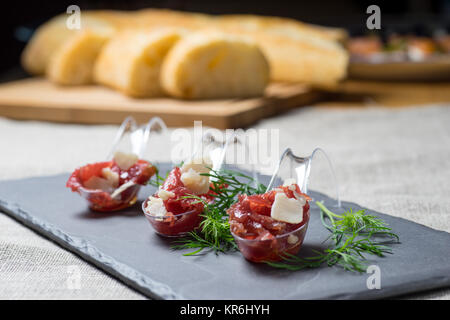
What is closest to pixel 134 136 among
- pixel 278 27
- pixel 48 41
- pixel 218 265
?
pixel 218 265

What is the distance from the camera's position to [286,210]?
106 centimetres

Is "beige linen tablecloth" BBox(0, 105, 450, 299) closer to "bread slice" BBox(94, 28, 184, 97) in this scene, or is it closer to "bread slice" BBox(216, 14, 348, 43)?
"bread slice" BBox(94, 28, 184, 97)

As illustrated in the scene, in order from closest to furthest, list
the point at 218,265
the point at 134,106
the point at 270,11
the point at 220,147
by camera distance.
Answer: the point at 218,265 < the point at 220,147 < the point at 134,106 < the point at 270,11

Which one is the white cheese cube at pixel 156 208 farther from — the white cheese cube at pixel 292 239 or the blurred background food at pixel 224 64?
the blurred background food at pixel 224 64

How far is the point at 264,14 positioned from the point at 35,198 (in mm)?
4036

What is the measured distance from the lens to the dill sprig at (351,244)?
1031 millimetres

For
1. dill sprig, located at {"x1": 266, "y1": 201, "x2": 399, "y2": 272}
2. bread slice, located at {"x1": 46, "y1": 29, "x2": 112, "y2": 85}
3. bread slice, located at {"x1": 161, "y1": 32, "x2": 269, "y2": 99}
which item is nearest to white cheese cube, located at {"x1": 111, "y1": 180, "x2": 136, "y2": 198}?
dill sprig, located at {"x1": 266, "y1": 201, "x2": 399, "y2": 272}

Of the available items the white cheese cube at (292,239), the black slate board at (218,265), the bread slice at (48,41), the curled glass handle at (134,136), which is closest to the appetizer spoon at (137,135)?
the curled glass handle at (134,136)

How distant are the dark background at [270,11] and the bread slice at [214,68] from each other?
5.54ft

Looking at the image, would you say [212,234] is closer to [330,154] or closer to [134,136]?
[134,136]

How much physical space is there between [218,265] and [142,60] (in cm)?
183

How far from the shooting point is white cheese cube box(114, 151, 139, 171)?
1.40m

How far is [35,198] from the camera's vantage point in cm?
149

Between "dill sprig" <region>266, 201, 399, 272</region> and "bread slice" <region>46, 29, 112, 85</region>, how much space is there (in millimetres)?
2107
